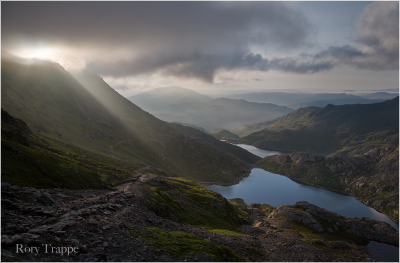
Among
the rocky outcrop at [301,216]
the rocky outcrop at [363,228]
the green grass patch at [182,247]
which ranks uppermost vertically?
the green grass patch at [182,247]

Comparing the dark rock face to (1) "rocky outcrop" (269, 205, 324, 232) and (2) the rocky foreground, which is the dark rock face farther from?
(2) the rocky foreground

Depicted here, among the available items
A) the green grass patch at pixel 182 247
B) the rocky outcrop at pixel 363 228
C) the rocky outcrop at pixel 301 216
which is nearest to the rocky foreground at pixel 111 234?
the green grass patch at pixel 182 247

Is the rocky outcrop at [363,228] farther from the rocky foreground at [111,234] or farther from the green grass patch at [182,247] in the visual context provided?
the green grass patch at [182,247]

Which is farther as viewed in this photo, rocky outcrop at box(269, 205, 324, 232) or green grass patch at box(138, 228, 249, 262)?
rocky outcrop at box(269, 205, 324, 232)

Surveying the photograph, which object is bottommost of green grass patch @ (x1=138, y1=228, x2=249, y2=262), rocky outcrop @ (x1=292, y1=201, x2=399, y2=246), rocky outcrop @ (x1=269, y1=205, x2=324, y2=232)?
rocky outcrop @ (x1=292, y1=201, x2=399, y2=246)

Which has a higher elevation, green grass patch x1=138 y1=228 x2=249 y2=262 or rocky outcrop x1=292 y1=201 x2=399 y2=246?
green grass patch x1=138 y1=228 x2=249 y2=262

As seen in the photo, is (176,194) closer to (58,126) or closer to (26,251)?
(26,251)

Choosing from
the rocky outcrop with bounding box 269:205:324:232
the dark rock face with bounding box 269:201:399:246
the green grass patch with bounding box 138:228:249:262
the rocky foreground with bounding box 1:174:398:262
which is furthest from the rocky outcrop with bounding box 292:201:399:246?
the green grass patch with bounding box 138:228:249:262

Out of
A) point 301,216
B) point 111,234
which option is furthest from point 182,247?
point 301,216

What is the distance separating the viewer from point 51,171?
49531mm

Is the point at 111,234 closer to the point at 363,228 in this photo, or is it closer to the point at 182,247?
the point at 182,247

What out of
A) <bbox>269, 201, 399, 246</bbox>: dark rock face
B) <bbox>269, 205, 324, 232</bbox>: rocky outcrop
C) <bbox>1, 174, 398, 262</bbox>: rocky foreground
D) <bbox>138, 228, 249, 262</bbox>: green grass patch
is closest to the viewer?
<bbox>1, 174, 398, 262</bbox>: rocky foreground

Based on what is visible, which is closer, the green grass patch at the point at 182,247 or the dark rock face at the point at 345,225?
the green grass patch at the point at 182,247

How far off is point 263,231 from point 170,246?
201 ft
